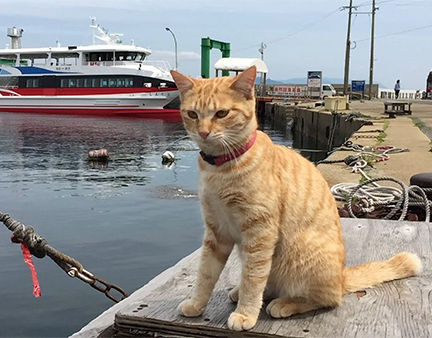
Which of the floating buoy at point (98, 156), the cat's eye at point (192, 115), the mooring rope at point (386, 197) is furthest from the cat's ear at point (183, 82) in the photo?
the floating buoy at point (98, 156)

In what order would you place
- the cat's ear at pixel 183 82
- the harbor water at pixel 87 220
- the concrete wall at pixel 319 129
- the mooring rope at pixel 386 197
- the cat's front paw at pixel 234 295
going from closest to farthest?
the cat's ear at pixel 183 82 < the cat's front paw at pixel 234 295 < the mooring rope at pixel 386 197 < the harbor water at pixel 87 220 < the concrete wall at pixel 319 129

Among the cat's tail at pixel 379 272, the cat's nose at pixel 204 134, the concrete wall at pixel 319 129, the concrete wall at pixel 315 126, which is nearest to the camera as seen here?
Result: the cat's nose at pixel 204 134

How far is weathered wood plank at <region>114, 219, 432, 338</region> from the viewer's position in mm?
1802

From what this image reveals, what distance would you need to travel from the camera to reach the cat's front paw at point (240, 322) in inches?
70.0

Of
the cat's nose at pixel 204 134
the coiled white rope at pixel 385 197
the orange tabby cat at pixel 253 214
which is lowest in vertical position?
the coiled white rope at pixel 385 197

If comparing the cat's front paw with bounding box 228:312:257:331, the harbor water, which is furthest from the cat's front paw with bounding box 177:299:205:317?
the harbor water

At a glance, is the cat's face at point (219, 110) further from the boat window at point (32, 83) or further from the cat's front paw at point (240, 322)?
the boat window at point (32, 83)

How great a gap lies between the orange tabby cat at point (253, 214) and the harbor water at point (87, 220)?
8.16 ft

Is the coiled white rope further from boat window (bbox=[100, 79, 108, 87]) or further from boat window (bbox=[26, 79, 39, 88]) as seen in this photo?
boat window (bbox=[26, 79, 39, 88])

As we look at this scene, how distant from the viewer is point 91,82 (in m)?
35.1

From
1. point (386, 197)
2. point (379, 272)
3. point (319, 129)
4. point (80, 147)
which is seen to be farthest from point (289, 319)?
point (319, 129)

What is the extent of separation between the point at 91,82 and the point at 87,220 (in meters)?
28.2

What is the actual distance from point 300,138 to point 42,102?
815 inches

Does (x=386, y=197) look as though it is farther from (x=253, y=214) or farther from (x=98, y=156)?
(x=98, y=156)
